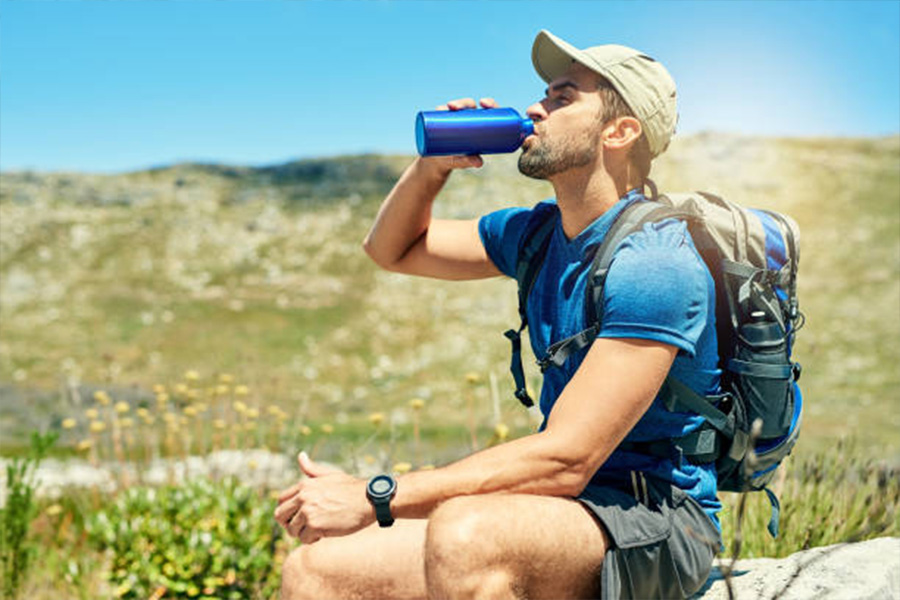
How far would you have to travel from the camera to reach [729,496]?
6.37m

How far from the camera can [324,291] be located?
3092 cm

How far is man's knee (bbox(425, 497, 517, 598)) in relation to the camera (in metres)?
2.63

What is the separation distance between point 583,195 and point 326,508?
64.7 inches

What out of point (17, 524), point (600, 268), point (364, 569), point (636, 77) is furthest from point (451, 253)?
point (17, 524)

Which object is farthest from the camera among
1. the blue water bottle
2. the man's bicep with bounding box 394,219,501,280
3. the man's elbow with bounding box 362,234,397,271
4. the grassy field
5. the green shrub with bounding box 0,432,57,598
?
the grassy field

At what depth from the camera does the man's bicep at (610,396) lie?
2.84 meters

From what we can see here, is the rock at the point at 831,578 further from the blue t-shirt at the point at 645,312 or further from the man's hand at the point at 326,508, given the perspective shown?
the man's hand at the point at 326,508

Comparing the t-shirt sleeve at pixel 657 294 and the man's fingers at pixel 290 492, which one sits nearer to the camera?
the t-shirt sleeve at pixel 657 294

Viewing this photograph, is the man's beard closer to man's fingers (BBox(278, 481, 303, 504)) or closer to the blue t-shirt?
the blue t-shirt

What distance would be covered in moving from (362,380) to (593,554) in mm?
22828

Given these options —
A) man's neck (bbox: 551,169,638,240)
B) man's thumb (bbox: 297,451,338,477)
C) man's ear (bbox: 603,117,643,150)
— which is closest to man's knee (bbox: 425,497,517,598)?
man's thumb (bbox: 297,451,338,477)

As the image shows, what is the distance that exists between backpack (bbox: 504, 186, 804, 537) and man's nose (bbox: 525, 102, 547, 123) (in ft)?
2.04

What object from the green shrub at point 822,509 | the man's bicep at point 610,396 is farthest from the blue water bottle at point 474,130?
the green shrub at point 822,509

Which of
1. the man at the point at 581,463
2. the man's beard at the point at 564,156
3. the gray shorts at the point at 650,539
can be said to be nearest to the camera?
the man at the point at 581,463
